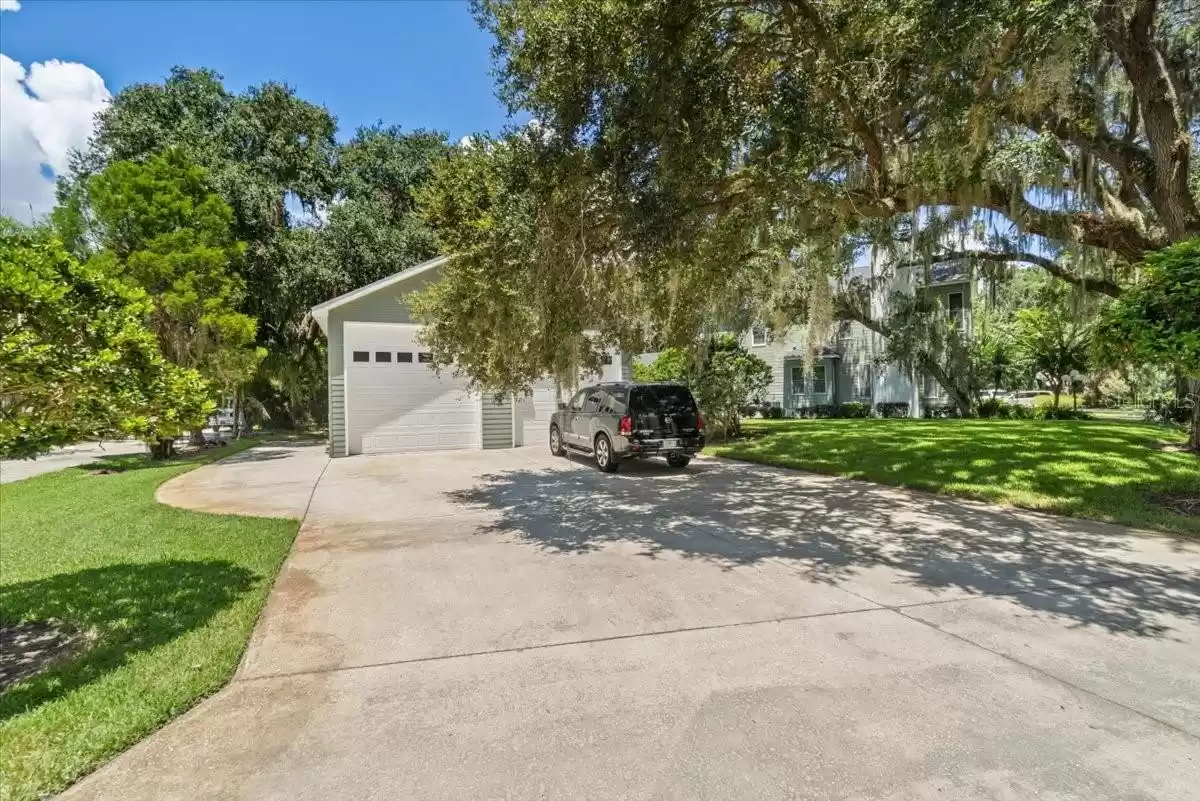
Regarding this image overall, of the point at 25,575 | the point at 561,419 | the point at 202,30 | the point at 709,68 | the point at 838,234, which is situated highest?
the point at 202,30

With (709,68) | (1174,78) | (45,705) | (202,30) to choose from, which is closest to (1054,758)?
(45,705)

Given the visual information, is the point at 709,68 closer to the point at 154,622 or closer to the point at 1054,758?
the point at 1054,758

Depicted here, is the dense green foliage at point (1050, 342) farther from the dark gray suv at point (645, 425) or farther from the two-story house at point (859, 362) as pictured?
the dark gray suv at point (645, 425)

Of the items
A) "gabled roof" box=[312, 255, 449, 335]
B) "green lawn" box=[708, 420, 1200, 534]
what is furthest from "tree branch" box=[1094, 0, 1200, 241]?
"gabled roof" box=[312, 255, 449, 335]

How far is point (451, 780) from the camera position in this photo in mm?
2613

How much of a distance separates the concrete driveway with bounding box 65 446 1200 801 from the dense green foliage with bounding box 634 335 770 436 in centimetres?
837

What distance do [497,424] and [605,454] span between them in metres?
5.59

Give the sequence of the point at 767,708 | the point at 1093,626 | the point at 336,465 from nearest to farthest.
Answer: the point at 767,708
the point at 1093,626
the point at 336,465

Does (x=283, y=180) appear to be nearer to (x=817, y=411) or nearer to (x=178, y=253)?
(x=178, y=253)

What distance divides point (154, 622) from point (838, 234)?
9.83 m

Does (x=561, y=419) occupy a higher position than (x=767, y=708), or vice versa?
(x=561, y=419)

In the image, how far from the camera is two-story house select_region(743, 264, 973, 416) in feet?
74.5

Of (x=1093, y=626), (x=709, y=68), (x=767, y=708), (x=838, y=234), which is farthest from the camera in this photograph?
(x=838, y=234)

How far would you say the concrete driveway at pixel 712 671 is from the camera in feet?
8.63
